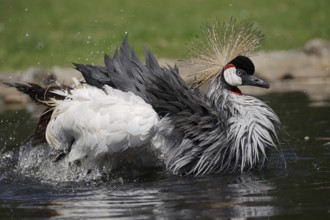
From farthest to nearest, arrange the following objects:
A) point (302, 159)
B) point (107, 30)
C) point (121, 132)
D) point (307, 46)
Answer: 1. point (107, 30)
2. point (307, 46)
3. point (302, 159)
4. point (121, 132)

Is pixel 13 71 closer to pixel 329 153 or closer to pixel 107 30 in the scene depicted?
pixel 107 30

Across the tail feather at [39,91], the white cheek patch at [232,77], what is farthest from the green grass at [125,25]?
the white cheek patch at [232,77]

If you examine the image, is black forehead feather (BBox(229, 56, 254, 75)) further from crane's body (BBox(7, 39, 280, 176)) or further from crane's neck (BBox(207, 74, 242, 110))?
crane's neck (BBox(207, 74, 242, 110))

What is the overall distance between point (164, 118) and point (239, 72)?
74 centimetres

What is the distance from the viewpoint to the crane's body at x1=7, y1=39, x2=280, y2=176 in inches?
267

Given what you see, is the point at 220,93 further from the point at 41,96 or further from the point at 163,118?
the point at 41,96

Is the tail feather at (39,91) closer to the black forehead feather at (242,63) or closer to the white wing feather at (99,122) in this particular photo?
the white wing feather at (99,122)

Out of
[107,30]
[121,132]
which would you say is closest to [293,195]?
[121,132]

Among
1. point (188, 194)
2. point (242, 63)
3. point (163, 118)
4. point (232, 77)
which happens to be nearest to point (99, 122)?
point (163, 118)

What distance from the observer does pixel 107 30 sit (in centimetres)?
1462

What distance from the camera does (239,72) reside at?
23.6 feet

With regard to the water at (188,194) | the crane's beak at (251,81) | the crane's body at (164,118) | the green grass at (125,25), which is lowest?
the water at (188,194)

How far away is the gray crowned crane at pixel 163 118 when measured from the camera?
677 centimetres

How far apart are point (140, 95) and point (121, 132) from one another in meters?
0.47
